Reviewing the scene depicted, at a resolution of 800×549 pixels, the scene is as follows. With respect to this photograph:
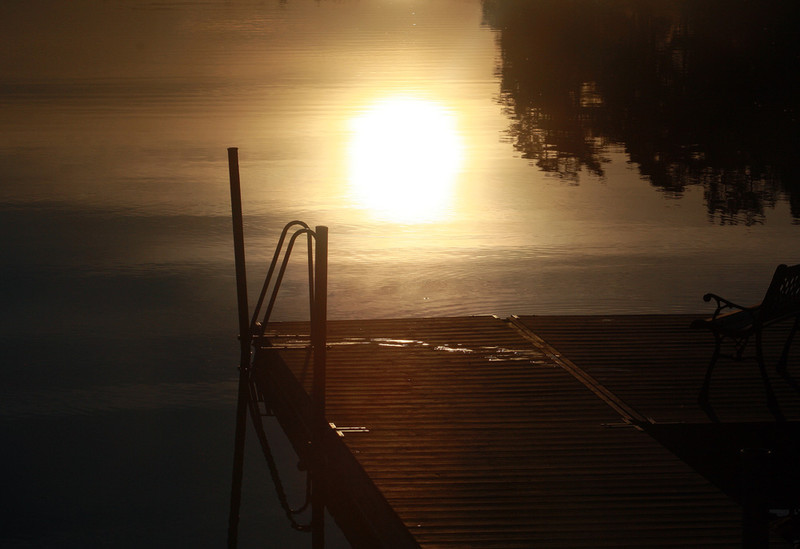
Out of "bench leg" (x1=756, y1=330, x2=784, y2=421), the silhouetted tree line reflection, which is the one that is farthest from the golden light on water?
"bench leg" (x1=756, y1=330, x2=784, y2=421)

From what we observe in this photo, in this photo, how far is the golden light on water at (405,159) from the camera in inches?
619

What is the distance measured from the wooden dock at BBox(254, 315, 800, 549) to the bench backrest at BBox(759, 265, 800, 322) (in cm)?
53

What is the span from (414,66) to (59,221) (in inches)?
851

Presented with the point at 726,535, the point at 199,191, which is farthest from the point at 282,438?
the point at 199,191

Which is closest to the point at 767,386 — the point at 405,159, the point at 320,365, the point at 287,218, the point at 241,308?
the point at 320,365

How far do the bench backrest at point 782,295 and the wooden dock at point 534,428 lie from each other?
0.53 m

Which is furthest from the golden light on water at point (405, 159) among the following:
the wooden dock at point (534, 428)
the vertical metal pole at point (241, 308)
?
the wooden dock at point (534, 428)

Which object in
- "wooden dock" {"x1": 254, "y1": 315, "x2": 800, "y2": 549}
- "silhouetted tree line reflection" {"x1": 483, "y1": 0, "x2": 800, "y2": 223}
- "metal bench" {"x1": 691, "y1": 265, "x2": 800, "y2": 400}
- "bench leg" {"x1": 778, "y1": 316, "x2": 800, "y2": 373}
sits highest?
"silhouetted tree line reflection" {"x1": 483, "y1": 0, "x2": 800, "y2": 223}

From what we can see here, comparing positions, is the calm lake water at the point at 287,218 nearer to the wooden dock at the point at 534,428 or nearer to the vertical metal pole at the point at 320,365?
the vertical metal pole at the point at 320,365

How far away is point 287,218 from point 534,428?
8547mm

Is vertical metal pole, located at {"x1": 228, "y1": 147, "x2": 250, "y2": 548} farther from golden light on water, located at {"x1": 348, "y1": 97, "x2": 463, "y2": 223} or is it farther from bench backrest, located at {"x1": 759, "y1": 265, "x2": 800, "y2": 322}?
golden light on water, located at {"x1": 348, "y1": 97, "x2": 463, "y2": 223}

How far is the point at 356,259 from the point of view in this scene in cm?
1247

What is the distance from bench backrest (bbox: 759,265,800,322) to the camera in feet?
21.9

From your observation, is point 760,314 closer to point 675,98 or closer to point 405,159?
point 405,159
